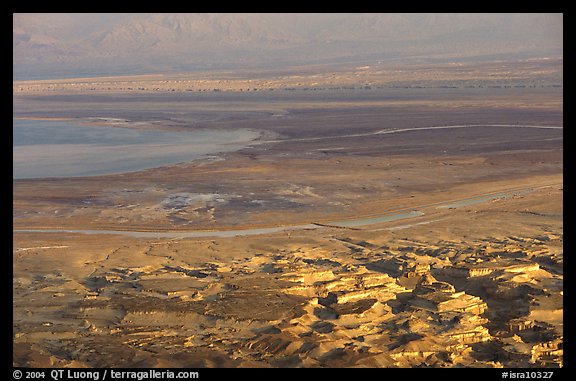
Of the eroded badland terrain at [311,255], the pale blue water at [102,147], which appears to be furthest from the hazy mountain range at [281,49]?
the eroded badland terrain at [311,255]

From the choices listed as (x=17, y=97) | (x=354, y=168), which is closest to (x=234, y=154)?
(x=354, y=168)

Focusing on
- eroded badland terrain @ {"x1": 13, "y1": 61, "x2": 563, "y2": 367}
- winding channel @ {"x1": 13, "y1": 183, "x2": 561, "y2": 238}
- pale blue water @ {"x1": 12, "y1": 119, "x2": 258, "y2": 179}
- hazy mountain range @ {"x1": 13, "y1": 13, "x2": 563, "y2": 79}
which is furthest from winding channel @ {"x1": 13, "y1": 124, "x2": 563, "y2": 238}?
hazy mountain range @ {"x1": 13, "y1": 13, "x2": 563, "y2": 79}

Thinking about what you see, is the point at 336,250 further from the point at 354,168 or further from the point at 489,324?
the point at 354,168

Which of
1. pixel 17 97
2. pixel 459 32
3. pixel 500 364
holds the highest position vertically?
pixel 459 32

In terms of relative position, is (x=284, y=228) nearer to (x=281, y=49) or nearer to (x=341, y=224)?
(x=341, y=224)

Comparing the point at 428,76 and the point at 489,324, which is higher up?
the point at 428,76

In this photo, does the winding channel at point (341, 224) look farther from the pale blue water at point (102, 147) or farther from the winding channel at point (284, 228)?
the pale blue water at point (102, 147)

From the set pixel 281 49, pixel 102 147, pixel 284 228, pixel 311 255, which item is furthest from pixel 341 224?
pixel 281 49

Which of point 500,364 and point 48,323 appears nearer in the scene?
point 500,364
